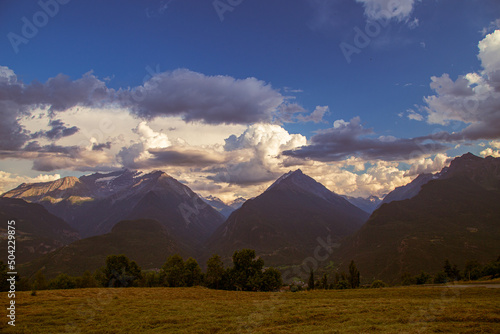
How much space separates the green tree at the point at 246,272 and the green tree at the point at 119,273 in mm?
37534

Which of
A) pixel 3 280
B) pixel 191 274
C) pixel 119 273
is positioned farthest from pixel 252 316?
pixel 3 280

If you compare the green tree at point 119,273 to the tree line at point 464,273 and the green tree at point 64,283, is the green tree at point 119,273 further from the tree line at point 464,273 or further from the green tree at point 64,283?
the tree line at point 464,273

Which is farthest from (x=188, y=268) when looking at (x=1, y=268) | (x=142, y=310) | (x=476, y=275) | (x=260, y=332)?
(x=476, y=275)

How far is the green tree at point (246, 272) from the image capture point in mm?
99062

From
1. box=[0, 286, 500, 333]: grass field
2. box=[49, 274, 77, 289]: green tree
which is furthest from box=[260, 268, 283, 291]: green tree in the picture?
box=[49, 274, 77, 289]: green tree

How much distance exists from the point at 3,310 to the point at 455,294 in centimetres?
6781

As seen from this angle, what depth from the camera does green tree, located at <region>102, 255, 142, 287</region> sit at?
3984 inches

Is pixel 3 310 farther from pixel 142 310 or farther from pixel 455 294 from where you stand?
pixel 455 294

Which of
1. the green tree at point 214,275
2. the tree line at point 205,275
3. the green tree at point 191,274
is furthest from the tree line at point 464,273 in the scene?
the green tree at point 191,274

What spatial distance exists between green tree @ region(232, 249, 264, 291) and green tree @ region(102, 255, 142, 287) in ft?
123

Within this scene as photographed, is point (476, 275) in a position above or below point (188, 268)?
below

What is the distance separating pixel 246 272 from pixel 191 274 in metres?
20.6

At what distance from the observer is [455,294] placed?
151ft

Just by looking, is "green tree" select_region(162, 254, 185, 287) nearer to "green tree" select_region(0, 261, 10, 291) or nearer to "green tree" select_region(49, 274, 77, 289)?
"green tree" select_region(0, 261, 10, 291)
